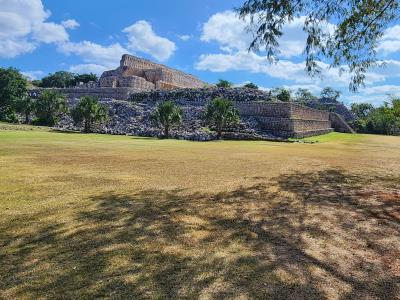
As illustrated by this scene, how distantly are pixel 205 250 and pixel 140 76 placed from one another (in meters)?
65.5

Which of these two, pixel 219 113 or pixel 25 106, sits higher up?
pixel 25 106

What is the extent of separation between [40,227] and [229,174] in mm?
6838

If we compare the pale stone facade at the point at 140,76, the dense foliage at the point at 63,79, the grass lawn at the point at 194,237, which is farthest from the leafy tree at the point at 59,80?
the grass lawn at the point at 194,237

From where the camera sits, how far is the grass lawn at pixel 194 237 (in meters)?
4.21

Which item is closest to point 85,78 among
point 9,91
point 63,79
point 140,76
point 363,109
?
point 63,79

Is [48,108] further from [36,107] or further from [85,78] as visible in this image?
[85,78]

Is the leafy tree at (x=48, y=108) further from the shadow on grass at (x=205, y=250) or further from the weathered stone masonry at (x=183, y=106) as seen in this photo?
the shadow on grass at (x=205, y=250)

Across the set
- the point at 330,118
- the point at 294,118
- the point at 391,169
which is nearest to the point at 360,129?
the point at 330,118

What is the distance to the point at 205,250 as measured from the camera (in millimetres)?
5266

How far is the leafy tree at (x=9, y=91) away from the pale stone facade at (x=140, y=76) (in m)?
14.5

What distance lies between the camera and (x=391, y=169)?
14109 mm

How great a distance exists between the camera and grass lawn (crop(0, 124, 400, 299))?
166 inches

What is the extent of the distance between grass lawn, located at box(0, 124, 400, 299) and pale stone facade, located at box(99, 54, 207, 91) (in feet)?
175

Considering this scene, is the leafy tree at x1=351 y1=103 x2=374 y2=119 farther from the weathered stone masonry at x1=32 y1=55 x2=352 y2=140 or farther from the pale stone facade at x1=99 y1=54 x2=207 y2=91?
the pale stone facade at x1=99 y1=54 x2=207 y2=91
